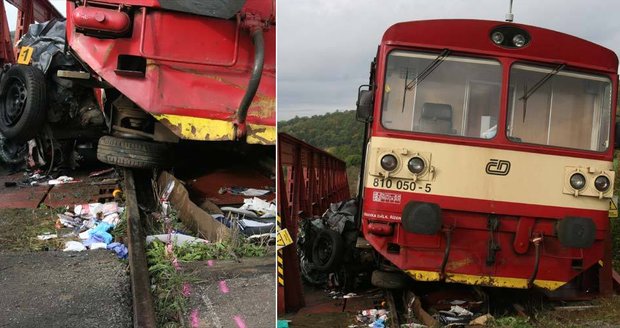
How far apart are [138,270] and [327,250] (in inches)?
117

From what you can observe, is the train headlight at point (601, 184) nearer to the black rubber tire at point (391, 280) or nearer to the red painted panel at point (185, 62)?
the black rubber tire at point (391, 280)

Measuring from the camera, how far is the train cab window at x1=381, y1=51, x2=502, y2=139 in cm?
538

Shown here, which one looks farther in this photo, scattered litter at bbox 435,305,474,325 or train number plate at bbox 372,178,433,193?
train number plate at bbox 372,178,433,193

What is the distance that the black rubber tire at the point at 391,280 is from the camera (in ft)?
18.6

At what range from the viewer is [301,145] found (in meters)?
6.66

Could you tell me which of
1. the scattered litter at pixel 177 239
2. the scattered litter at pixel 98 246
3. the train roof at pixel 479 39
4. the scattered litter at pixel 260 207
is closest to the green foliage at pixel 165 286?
the scattered litter at pixel 177 239

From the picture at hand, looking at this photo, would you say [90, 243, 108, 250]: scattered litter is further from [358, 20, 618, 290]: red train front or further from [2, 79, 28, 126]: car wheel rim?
[2, 79, 28, 126]: car wheel rim

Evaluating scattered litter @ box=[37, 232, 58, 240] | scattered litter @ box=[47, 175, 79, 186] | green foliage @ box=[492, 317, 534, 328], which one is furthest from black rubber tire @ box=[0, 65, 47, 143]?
green foliage @ box=[492, 317, 534, 328]

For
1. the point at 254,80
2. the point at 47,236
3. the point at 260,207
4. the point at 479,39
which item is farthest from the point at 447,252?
the point at 47,236

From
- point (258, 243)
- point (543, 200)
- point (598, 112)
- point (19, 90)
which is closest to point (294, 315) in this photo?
point (258, 243)

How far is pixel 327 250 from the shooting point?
21.6ft

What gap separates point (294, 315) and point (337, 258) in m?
1.09

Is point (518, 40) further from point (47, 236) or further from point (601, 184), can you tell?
point (47, 236)

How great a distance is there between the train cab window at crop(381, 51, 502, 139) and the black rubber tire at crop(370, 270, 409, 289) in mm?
1406
